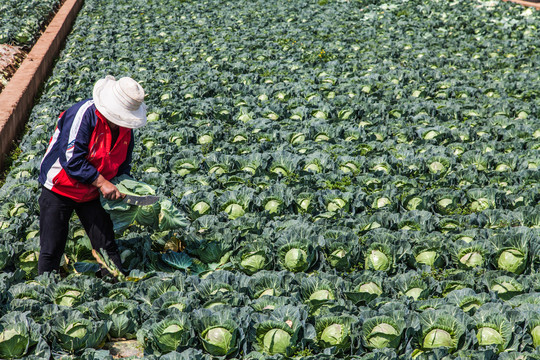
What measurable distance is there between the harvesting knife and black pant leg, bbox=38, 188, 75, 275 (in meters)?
0.44

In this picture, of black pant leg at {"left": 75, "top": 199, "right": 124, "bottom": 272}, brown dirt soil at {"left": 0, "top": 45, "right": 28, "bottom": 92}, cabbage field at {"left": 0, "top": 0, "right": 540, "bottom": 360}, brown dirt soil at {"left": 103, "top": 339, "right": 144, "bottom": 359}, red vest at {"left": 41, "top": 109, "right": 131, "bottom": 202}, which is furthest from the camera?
brown dirt soil at {"left": 0, "top": 45, "right": 28, "bottom": 92}

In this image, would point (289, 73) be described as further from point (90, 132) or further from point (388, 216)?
point (90, 132)

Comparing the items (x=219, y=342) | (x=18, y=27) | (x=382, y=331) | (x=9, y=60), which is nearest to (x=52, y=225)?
(x=219, y=342)

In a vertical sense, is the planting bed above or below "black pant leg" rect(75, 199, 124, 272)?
below

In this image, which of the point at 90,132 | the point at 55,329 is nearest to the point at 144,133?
the point at 90,132

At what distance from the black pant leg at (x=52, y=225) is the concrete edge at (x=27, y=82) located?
3.31 metres

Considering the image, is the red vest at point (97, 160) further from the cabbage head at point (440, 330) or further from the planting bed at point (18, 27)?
the planting bed at point (18, 27)

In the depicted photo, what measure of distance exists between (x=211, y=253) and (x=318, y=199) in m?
1.34

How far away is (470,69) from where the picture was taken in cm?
1022

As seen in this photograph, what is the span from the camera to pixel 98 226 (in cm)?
441

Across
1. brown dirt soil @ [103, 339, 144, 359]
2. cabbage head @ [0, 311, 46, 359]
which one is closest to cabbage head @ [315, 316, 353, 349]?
brown dirt soil @ [103, 339, 144, 359]

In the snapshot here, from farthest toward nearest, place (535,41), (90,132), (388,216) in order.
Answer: (535,41) < (388,216) < (90,132)

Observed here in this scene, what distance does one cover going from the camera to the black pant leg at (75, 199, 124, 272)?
14.2 ft

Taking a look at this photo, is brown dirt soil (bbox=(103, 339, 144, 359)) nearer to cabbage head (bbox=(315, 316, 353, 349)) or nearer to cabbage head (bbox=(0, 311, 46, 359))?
cabbage head (bbox=(0, 311, 46, 359))
